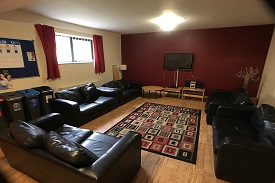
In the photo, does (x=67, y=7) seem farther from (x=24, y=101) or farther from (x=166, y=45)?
(x=166, y=45)

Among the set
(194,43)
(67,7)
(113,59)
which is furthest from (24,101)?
(194,43)

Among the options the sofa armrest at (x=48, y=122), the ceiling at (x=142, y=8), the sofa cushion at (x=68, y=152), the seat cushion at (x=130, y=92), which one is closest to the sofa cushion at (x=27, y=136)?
the sofa cushion at (x=68, y=152)

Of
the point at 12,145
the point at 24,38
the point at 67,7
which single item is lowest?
the point at 12,145

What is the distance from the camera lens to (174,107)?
168 inches

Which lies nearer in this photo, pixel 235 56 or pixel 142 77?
pixel 235 56

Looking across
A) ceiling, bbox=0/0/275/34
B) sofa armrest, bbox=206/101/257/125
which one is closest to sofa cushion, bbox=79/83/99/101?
ceiling, bbox=0/0/275/34

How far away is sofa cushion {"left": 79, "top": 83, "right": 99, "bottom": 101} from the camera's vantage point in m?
3.68

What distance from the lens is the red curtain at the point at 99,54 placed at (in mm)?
4734

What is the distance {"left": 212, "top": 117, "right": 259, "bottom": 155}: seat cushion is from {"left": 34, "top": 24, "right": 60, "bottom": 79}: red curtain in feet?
12.3

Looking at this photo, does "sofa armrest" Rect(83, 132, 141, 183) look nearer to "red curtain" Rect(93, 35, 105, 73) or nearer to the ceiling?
the ceiling

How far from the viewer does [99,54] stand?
491cm

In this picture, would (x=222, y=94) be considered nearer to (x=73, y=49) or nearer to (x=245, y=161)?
(x=245, y=161)

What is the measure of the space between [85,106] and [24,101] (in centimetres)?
117

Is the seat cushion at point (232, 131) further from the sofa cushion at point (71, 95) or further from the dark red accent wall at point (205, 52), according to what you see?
the sofa cushion at point (71, 95)
